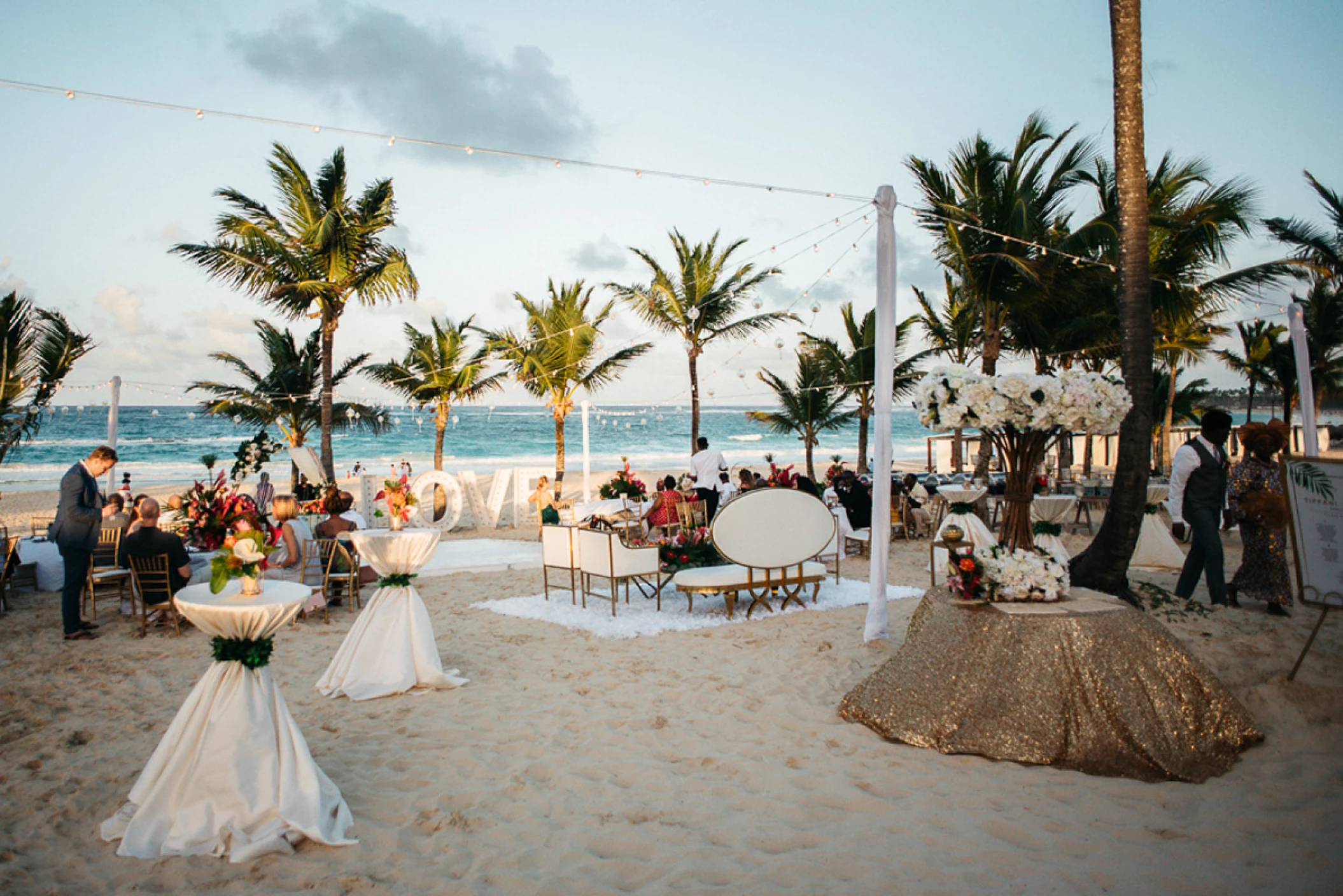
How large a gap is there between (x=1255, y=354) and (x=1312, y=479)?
24.4m

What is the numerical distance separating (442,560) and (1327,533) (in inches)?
421

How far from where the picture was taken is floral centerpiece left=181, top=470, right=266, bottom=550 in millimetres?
6453

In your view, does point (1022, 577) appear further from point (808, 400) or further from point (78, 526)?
point (808, 400)

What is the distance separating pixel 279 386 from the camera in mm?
17906

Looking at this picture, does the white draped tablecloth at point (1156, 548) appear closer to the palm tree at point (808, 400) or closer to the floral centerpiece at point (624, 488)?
the floral centerpiece at point (624, 488)

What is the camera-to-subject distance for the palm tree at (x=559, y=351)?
18141mm

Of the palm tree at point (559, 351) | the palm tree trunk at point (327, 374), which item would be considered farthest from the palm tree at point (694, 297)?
the palm tree trunk at point (327, 374)

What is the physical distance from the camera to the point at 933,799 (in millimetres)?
3422

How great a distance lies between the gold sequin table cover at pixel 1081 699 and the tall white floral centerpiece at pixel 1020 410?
0.98 m

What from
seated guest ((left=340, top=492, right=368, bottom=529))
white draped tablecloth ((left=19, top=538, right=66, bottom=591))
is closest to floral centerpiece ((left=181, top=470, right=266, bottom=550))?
seated guest ((left=340, top=492, right=368, bottom=529))

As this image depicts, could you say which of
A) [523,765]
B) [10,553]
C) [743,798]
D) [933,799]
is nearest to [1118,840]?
[933,799]

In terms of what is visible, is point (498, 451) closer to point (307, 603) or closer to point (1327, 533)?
point (307, 603)

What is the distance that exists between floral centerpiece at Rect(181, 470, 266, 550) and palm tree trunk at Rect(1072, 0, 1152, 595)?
283 inches

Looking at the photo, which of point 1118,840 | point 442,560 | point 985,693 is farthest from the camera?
point 442,560
